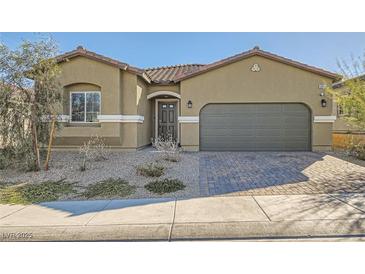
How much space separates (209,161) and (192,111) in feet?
12.0

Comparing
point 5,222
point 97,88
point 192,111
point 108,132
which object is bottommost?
point 5,222

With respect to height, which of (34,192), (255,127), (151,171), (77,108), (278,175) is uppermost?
(77,108)

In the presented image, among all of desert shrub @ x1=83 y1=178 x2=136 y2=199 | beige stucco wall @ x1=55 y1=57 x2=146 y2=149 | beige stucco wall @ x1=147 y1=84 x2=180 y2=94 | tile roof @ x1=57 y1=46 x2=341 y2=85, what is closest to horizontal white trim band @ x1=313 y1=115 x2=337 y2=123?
tile roof @ x1=57 y1=46 x2=341 y2=85

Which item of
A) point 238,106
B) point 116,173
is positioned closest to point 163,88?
point 238,106

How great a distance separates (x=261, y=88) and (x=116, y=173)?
8.67 m

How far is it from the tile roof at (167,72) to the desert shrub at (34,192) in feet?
27.9

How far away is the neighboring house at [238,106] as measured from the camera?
13.1m

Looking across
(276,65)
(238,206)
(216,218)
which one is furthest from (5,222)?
(276,65)

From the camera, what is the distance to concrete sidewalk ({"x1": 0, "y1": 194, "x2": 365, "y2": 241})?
15.1ft

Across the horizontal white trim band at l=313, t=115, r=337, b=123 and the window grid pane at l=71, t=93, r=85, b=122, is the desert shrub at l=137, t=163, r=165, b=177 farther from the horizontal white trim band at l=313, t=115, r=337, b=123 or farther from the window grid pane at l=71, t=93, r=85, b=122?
the horizontal white trim band at l=313, t=115, r=337, b=123

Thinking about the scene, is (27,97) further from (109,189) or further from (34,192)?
(109,189)

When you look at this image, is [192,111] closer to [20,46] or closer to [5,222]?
[20,46]

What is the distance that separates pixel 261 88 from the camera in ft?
45.2

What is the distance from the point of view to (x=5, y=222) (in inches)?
206
